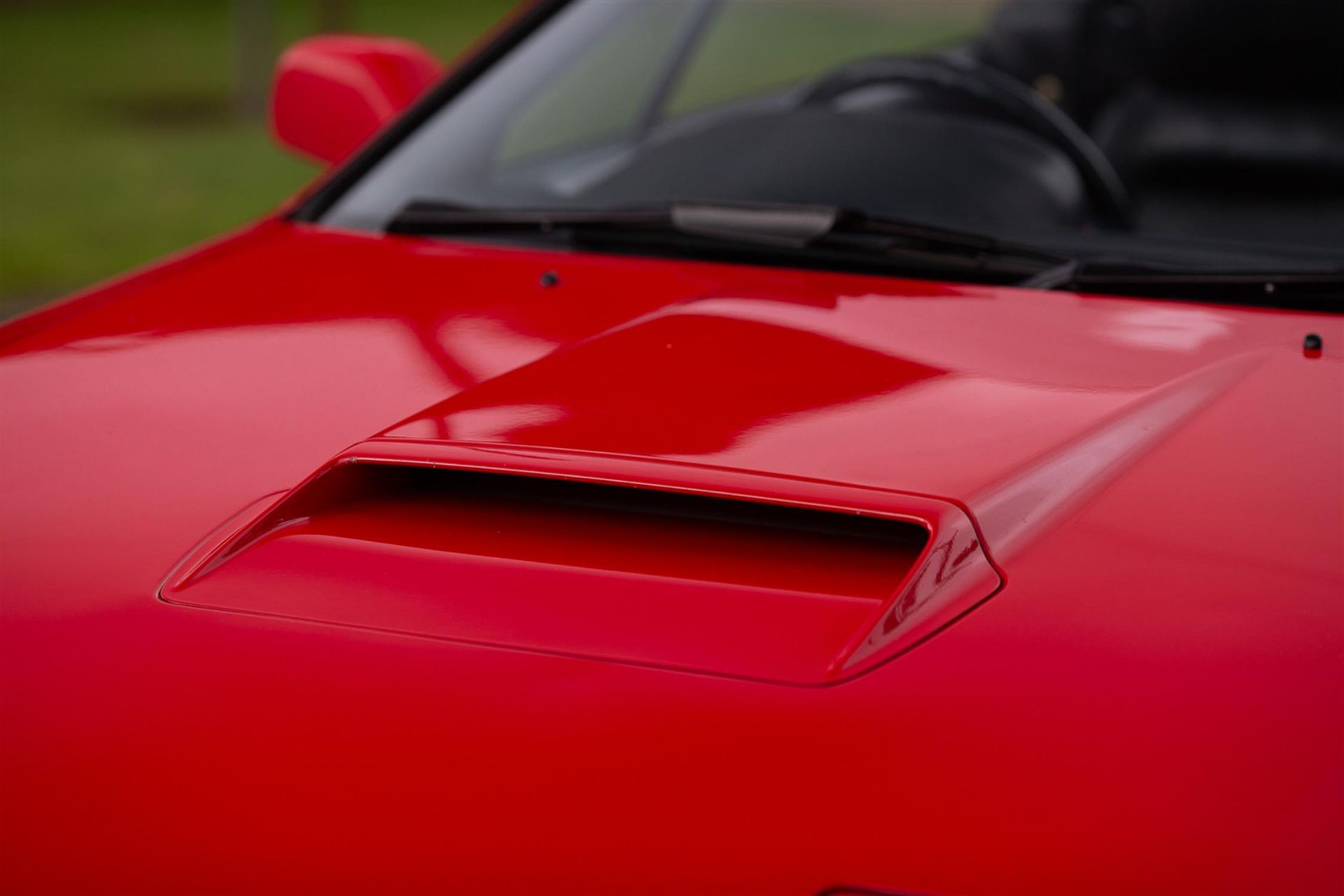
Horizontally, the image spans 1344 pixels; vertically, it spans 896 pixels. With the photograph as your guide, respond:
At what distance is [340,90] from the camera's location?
2.33m

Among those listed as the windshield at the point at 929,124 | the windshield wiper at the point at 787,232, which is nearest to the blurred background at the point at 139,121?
the windshield at the point at 929,124

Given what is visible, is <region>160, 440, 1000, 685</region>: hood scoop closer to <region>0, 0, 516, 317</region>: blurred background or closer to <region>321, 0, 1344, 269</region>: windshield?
<region>321, 0, 1344, 269</region>: windshield

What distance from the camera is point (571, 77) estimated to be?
2166 millimetres

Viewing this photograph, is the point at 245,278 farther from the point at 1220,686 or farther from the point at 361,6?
the point at 361,6

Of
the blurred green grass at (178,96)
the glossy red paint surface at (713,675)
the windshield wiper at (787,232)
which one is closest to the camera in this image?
the glossy red paint surface at (713,675)

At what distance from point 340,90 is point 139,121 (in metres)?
9.22

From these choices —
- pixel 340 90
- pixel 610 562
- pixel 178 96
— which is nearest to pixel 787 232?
pixel 610 562

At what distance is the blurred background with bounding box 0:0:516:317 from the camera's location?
269 inches

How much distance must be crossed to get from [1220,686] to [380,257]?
111 centimetres

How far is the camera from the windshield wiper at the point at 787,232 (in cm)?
159

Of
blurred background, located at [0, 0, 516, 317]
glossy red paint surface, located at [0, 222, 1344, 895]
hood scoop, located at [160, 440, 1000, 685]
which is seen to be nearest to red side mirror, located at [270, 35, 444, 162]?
glossy red paint surface, located at [0, 222, 1344, 895]

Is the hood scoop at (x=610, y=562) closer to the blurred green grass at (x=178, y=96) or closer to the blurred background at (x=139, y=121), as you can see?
the blurred green grass at (x=178, y=96)

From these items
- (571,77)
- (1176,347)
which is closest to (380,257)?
(571,77)

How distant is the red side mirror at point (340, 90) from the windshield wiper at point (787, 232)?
1.91 feet
